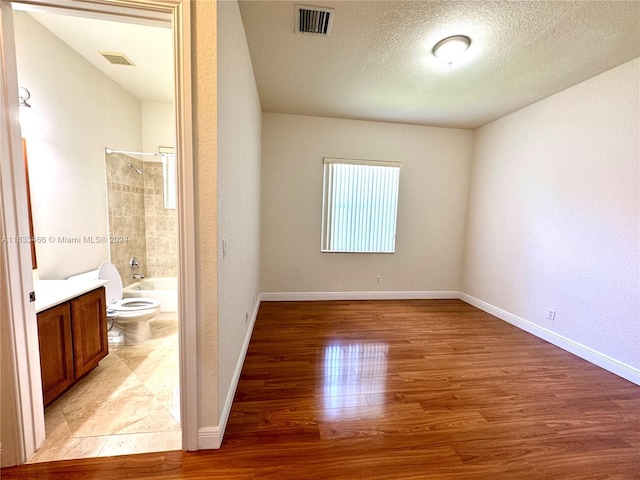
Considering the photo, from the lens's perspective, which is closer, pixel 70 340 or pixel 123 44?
pixel 70 340

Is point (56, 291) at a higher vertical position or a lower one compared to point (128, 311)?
higher

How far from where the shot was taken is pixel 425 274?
4227 mm

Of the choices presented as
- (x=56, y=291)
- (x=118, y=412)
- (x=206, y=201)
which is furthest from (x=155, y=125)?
(x=118, y=412)

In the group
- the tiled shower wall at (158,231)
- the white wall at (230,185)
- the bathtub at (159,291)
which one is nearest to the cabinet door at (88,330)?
the bathtub at (159,291)

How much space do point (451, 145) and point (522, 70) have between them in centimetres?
167

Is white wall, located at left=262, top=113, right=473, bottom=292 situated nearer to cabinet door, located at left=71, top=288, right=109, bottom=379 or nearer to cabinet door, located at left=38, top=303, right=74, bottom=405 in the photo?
cabinet door, located at left=71, top=288, right=109, bottom=379

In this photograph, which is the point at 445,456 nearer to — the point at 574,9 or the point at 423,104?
the point at 574,9

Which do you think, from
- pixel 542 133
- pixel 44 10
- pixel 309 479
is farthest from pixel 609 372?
pixel 44 10

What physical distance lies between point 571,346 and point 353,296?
2548mm

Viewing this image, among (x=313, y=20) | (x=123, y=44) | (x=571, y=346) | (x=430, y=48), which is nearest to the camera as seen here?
(x=313, y=20)

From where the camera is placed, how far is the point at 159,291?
3.31 metres

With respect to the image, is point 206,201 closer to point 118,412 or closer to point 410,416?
point 118,412

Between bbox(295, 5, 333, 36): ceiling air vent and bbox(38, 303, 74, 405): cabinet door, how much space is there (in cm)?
255

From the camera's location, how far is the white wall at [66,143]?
2.12 m
